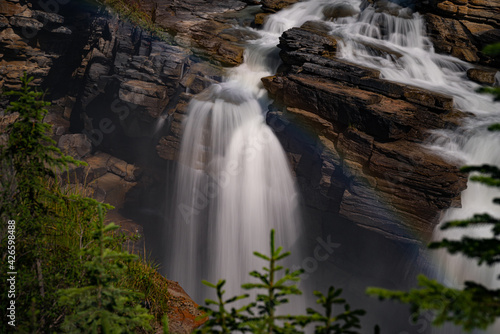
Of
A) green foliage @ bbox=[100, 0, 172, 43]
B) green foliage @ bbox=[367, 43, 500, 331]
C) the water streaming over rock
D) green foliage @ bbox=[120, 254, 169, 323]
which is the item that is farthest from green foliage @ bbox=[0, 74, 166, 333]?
green foliage @ bbox=[100, 0, 172, 43]

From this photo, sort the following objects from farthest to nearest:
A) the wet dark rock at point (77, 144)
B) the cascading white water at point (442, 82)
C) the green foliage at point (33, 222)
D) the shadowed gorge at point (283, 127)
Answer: the wet dark rock at point (77, 144), the shadowed gorge at point (283, 127), the cascading white water at point (442, 82), the green foliage at point (33, 222)

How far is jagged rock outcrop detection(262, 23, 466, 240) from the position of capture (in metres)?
7.13

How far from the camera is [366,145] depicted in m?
7.64

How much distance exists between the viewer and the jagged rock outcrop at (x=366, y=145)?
7129 millimetres

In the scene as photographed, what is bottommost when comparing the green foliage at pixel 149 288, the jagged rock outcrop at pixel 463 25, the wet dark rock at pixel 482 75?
the green foliage at pixel 149 288

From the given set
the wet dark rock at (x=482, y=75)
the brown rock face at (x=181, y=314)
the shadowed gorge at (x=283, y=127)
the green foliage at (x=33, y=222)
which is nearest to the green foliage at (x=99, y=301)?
the green foliage at (x=33, y=222)

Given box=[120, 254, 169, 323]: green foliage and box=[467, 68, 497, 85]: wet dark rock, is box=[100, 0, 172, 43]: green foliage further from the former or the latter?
Result: box=[120, 254, 169, 323]: green foliage

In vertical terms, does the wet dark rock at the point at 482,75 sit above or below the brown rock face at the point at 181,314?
above

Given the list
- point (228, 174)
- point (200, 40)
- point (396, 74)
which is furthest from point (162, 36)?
point (396, 74)

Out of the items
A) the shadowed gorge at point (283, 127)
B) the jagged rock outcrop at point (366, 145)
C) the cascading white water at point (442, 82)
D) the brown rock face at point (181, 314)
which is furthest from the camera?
the shadowed gorge at point (283, 127)

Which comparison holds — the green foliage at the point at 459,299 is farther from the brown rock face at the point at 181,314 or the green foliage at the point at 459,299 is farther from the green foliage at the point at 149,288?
the green foliage at the point at 149,288

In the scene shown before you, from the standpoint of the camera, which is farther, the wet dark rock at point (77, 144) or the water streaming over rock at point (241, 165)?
the wet dark rock at point (77, 144)

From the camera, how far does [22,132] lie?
2.60m

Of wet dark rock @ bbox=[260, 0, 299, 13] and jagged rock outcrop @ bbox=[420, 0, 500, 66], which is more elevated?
wet dark rock @ bbox=[260, 0, 299, 13]
